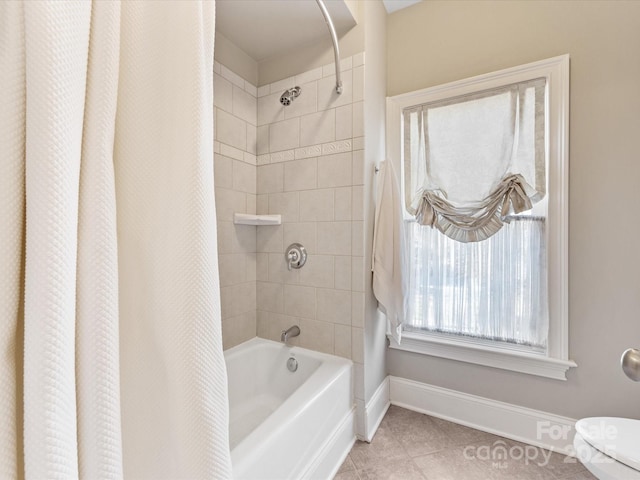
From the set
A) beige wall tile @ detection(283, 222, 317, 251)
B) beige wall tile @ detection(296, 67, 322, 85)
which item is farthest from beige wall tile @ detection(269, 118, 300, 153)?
beige wall tile @ detection(283, 222, 317, 251)

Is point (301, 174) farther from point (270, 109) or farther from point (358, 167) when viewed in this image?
point (270, 109)

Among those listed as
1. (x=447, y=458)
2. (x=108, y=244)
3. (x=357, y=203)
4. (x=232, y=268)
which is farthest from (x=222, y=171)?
(x=447, y=458)

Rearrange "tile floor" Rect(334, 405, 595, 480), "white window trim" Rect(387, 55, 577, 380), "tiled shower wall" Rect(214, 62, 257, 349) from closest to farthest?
"tile floor" Rect(334, 405, 595, 480)
"white window trim" Rect(387, 55, 577, 380)
"tiled shower wall" Rect(214, 62, 257, 349)

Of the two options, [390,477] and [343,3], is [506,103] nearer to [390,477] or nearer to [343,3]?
[343,3]

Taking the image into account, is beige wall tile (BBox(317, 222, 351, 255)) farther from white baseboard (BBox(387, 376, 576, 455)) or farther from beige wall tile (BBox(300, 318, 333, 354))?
white baseboard (BBox(387, 376, 576, 455))

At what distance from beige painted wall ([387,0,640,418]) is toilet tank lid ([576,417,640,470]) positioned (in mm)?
372

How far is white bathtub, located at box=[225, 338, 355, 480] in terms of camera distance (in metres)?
0.99

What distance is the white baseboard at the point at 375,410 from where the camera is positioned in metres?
1.57

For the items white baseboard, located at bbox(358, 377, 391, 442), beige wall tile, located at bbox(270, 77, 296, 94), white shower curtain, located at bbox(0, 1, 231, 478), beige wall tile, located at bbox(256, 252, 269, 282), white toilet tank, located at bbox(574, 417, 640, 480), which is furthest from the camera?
Answer: beige wall tile, located at bbox(256, 252, 269, 282)

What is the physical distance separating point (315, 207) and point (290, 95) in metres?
0.73

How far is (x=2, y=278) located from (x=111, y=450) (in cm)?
24

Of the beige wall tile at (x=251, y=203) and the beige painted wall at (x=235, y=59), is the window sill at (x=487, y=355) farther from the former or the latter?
the beige painted wall at (x=235, y=59)

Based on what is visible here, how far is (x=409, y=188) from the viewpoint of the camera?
6.09 feet

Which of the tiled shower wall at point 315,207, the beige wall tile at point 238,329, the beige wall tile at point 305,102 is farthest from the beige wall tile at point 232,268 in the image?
the beige wall tile at point 305,102
